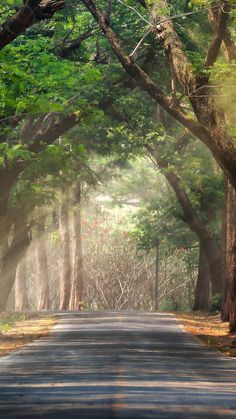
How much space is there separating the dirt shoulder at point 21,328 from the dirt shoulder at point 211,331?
4794 mm

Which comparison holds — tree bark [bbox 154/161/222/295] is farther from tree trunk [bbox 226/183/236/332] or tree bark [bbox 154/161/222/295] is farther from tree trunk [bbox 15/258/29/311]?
tree trunk [bbox 15/258/29/311]

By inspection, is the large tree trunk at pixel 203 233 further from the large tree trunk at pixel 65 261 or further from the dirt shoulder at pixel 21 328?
the large tree trunk at pixel 65 261

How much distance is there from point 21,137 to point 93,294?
31034 mm

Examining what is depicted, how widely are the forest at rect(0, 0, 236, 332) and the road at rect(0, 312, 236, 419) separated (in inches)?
203

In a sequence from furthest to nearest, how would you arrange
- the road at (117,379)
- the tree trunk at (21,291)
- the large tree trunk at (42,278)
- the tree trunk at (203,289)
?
the tree trunk at (21,291)
the large tree trunk at (42,278)
the tree trunk at (203,289)
the road at (117,379)

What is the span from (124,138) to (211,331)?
13.5 meters

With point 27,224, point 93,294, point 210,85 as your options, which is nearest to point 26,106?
point 210,85

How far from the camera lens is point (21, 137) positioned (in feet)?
121

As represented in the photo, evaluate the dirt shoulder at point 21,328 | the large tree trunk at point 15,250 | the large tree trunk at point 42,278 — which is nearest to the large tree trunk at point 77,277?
the large tree trunk at point 42,278

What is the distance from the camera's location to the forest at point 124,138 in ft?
87.2

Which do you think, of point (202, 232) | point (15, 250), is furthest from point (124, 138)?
point (15, 250)

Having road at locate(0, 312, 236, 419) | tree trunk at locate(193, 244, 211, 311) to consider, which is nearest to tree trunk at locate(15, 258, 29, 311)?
tree trunk at locate(193, 244, 211, 311)

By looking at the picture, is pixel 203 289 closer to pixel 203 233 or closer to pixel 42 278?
pixel 203 233

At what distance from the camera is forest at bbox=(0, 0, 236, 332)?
87.2 feet
